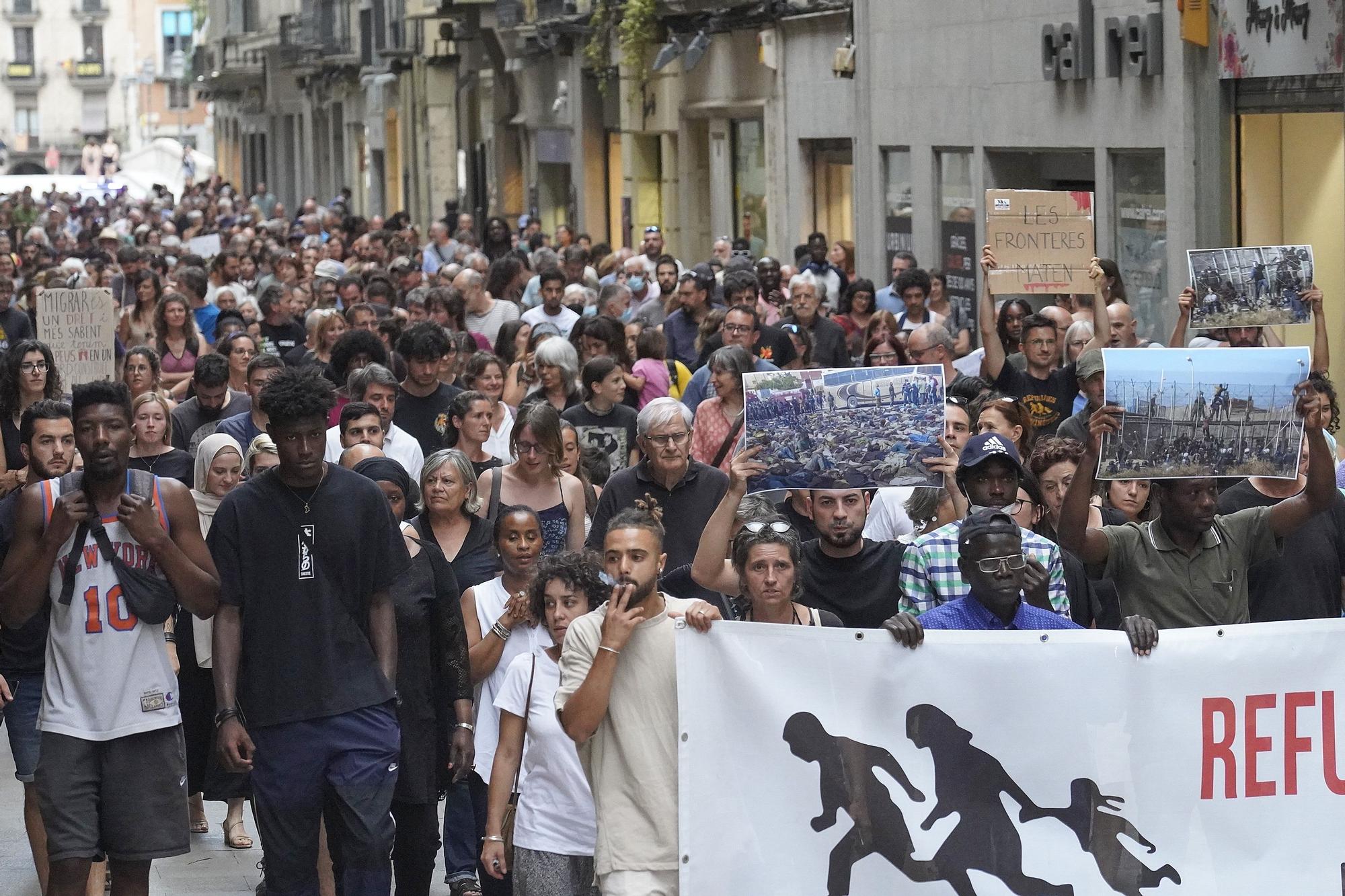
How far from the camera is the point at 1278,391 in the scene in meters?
6.65

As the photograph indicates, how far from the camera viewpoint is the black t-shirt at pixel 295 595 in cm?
614

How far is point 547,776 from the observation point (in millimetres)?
6191


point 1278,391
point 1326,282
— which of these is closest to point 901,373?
point 1278,391

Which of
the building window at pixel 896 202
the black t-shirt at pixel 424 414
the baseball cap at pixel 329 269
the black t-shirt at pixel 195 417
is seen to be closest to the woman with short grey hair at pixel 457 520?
the black t-shirt at pixel 424 414

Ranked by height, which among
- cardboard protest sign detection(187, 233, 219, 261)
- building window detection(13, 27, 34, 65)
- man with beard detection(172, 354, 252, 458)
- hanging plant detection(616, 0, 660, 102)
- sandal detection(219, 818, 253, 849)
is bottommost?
sandal detection(219, 818, 253, 849)

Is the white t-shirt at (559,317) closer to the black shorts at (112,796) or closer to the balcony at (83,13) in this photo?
the black shorts at (112,796)

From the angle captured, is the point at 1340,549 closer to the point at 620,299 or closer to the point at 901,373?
the point at 901,373

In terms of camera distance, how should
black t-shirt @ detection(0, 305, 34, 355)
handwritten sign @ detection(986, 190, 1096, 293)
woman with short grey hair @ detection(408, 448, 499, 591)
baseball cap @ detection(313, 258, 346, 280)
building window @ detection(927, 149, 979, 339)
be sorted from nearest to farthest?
woman with short grey hair @ detection(408, 448, 499, 591), handwritten sign @ detection(986, 190, 1096, 293), black t-shirt @ detection(0, 305, 34, 355), building window @ detection(927, 149, 979, 339), baseball cap @ detection(313, 258, 346, 280)

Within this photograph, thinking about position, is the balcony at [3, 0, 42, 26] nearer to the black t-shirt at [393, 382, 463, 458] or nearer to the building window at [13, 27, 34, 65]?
the building window at [13, 27, 34, 65]

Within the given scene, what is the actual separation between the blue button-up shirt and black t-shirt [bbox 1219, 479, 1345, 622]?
1198mm

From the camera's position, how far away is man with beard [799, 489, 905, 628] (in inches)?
263

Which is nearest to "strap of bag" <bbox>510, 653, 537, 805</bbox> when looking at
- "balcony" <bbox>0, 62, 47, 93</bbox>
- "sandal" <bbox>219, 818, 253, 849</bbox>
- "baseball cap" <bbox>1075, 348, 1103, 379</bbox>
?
"sandal" <bbox>219, 818, 253, 849</bbox>

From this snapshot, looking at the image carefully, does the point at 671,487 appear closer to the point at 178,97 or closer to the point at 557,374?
the point at 557,374

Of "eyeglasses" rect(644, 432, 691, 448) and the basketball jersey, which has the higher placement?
"eyeglasses" rect(644, 432, 691, 448)
